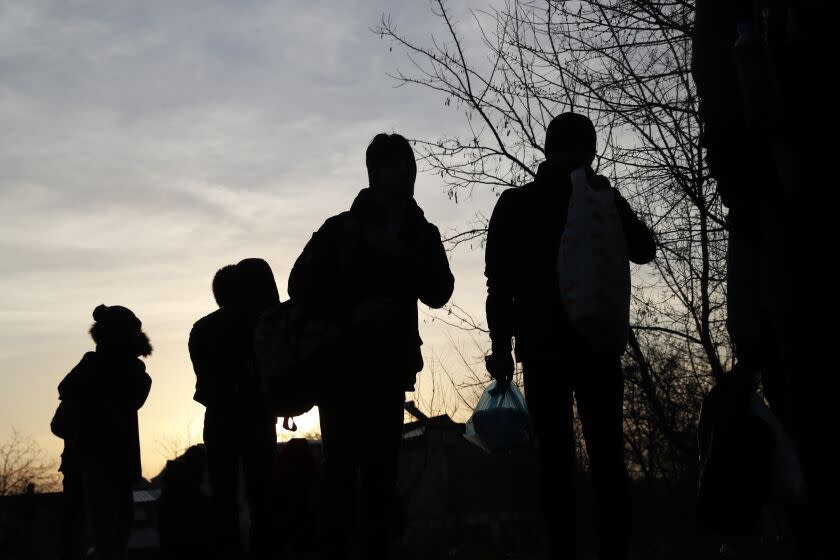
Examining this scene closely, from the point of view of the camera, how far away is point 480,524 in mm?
32781

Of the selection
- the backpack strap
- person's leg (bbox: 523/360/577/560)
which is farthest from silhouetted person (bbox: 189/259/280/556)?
person's leg (bbox: 523/360/577/560)

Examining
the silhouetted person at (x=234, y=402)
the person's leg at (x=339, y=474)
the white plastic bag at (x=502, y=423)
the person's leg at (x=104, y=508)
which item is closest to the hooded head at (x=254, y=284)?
the silhouetted person at (x=234, y=402)

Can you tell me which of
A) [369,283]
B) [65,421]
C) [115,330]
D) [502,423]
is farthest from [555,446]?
[65,421]

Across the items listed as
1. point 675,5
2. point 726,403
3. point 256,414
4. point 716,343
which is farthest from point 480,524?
point 726,403

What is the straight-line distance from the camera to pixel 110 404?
702cm

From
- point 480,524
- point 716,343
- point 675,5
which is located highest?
point 675,5

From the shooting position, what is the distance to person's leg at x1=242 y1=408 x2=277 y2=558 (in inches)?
222

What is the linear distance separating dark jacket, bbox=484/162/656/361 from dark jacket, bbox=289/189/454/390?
0.90 feet

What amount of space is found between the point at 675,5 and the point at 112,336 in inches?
230

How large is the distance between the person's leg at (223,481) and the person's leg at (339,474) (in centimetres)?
187

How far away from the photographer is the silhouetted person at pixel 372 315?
395cm

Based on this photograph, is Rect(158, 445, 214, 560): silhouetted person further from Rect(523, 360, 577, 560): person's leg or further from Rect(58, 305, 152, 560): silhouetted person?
Rect(523, 360, 577, 560): person's leg

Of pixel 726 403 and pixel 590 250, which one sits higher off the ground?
pixel 590 250

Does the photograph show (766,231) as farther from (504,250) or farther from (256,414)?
(256,414)
